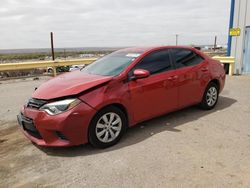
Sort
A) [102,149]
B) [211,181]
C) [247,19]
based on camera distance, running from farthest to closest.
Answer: [247,19], [102,149], [211,181]

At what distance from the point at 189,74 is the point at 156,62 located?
866mm

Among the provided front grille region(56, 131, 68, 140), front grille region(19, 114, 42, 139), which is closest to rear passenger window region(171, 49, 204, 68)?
front grille region(56, 131, 68, 140)

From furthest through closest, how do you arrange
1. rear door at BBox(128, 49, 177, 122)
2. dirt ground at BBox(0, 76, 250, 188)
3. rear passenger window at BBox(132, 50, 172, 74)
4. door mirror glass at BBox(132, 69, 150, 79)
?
rear passenger window at BBox(132, 50, 172, 74) → rear door at BBox(128, 49, 177, 122) → door mirror glass at BBox(132, 69, 150, 79) → dirt ground at BBox(0, 76, 250, 188)

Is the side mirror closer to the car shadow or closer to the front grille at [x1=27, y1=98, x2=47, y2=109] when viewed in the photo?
the car shadow

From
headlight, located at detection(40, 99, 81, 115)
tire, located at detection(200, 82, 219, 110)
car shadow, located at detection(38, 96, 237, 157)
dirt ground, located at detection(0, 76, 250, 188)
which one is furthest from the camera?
tire, located at detection(200, 82, 219, 110)

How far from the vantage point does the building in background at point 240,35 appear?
10773 mm

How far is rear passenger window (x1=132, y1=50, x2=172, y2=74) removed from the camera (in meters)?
4.55

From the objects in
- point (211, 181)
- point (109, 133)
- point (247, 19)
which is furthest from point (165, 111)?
point (247, 19)

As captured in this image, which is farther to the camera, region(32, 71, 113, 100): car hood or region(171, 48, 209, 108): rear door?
region(171, 48, 209, 108): rear door

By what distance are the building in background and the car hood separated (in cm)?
913

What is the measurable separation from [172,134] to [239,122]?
1.54 meters

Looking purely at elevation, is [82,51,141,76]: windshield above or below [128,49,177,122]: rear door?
above

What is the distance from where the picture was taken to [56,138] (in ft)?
12.1

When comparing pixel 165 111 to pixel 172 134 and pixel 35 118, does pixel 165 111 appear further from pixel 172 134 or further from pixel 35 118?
pixel 35 118
